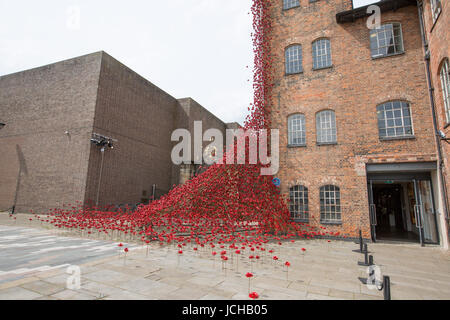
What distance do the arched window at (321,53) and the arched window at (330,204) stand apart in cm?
567

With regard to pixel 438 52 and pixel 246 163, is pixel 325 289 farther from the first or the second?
pixel 438 52

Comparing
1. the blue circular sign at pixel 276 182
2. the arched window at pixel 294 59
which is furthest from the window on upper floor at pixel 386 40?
the blue circular sign at pixel 276 182

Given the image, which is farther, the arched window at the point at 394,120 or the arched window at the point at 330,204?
the arched window at the point at 330,204

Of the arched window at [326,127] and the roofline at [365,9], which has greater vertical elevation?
the roofline at [365,9]

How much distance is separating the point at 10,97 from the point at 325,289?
84.8 feet

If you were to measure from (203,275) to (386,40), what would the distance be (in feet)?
38.8

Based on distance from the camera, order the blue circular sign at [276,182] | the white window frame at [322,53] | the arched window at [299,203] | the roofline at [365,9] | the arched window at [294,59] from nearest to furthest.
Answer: the roofline at [365,9] < the arched window at [299,203] < the blue circular sign at [276,182] < the white window frame at [322,53] < the arched window at [294,59]

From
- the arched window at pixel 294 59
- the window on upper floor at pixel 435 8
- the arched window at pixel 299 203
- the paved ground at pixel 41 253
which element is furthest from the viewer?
the arched window at pixel 294 59

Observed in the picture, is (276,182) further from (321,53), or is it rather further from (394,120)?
(321,53)

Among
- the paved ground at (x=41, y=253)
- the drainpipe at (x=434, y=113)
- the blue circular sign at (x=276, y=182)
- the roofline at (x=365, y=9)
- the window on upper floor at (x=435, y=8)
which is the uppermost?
the roofline at (x=365, y=9)

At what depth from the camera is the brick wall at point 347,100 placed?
9383mm

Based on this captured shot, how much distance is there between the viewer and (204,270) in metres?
4.68

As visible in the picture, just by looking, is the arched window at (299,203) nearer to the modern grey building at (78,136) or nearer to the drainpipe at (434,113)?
the drainpipe at (434,113)

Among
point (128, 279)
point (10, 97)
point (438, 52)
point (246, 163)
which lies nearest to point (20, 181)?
point (10, 97)
